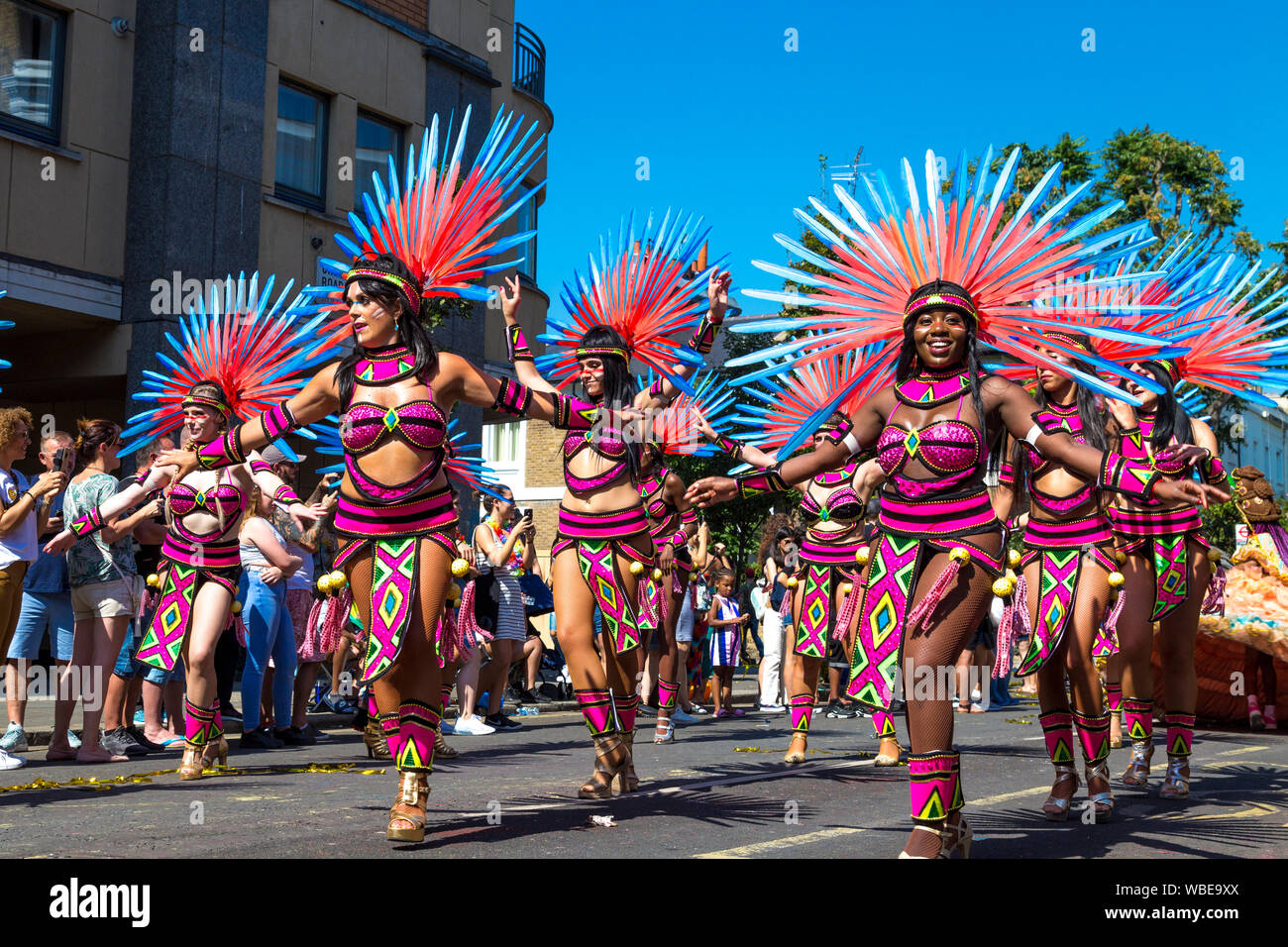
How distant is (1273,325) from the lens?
6.58 meters

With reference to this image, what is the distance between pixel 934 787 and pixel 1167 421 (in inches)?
136

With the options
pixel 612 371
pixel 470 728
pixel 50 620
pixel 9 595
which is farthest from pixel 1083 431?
pixel 50 620

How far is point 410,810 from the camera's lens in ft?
16.8

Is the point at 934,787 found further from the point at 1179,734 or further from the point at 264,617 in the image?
the point at 264,617

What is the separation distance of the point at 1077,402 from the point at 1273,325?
102cm

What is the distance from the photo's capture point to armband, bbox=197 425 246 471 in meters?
5.78

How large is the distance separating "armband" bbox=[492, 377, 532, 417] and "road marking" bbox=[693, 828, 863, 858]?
196 centimetres

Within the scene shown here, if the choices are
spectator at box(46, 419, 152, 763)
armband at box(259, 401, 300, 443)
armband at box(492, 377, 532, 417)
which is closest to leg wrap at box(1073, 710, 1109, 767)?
armband at box(492, 377, 532, 417)

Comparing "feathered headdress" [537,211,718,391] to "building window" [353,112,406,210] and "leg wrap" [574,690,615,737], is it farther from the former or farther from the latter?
"building window" [353,112,406,210]

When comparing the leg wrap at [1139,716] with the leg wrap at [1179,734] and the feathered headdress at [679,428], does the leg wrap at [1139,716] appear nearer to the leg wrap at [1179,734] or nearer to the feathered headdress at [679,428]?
the leg wrap at [1179,734]

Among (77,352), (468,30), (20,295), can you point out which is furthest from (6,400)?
(468,30)

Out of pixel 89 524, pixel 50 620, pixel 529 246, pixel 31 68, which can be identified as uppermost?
pixel 529 246

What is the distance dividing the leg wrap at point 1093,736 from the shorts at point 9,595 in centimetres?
578
